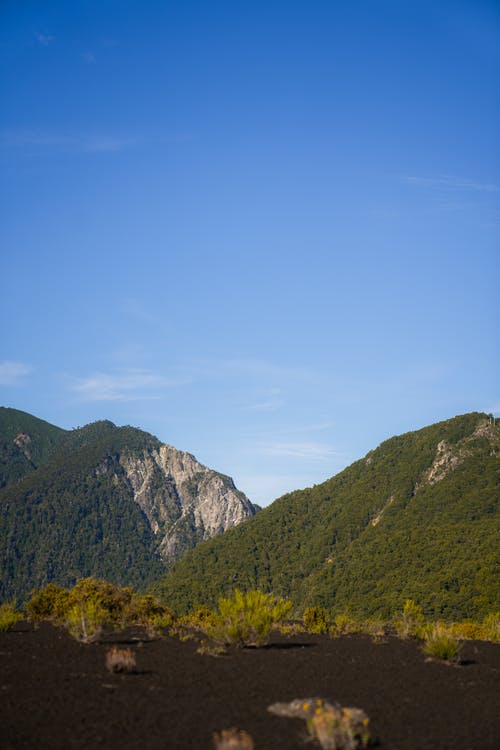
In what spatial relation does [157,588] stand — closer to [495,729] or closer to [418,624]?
[418,624]

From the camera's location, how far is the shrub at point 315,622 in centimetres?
2465

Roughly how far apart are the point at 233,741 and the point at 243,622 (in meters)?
10.3

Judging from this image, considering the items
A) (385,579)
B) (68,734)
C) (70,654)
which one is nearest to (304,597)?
(385,579)

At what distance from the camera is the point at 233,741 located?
870cm

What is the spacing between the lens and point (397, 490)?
349ft

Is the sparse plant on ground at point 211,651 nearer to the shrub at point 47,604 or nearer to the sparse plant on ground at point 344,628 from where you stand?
the sparse plant on ground at point 344,628

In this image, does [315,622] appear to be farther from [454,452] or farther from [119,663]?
[454,452]

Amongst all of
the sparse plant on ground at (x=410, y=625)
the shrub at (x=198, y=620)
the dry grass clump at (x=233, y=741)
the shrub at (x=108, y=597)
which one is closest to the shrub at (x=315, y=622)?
the sparse plant on ground at (x=410, y=625)

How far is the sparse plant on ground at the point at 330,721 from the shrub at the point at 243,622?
22.9 ft

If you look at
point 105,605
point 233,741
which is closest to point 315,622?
point 105,605

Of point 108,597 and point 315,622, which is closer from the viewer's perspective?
point 315,622

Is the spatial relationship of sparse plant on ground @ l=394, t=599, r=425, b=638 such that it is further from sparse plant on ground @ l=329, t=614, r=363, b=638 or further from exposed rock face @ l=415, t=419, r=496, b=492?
exposed rock face @ l=415, t=419, r=496, b=492

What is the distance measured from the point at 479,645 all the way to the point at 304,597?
68.9m

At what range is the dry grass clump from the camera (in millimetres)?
8695
